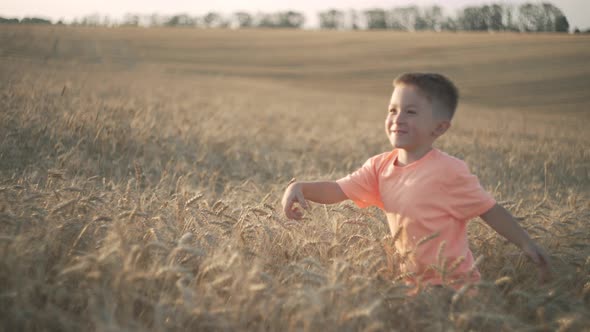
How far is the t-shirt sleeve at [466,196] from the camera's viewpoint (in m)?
2.12

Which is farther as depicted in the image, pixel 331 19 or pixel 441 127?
pixel 331 19

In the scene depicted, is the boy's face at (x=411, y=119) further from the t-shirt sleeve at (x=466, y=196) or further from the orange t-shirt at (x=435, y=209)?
the t-shirt sleeve at (x=466, y=196)

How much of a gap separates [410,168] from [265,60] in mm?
37752

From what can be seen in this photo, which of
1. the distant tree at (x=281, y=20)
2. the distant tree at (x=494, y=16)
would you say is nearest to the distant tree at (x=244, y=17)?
the distant tree at (x=281, y=20)

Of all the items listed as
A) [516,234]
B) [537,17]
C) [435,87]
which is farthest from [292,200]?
[537,17]

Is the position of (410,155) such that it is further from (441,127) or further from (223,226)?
(223,226)

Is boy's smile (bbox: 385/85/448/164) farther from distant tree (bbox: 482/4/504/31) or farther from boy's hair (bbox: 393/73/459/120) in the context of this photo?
distant tree (bbox: 482/4/504/31)

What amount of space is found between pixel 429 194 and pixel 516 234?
500 mm

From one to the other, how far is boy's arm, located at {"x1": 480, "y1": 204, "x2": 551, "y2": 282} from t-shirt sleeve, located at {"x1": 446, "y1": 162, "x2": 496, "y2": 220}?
0.07 meters

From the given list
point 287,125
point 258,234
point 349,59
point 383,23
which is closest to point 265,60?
point 349,59

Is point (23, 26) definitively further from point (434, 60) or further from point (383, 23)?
point (383, 23)

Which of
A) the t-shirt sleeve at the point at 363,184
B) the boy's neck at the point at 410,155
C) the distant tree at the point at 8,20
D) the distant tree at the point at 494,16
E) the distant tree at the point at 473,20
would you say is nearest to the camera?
the boy's neck at the point at 410,155

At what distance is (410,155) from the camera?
2.34 meters

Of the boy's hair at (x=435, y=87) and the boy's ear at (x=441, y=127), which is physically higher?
the boy's hair at (x=435, y=87)
